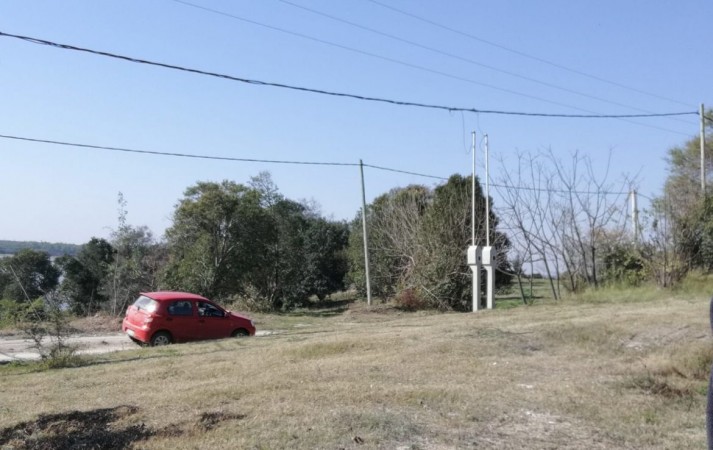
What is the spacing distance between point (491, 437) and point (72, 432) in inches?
148

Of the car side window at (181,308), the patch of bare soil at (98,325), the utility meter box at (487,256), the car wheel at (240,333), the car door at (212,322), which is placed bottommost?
the patch of bare soil at (98,325)

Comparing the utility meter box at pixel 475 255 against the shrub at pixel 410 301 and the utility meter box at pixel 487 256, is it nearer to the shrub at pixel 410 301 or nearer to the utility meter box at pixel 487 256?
the utility meter box at pixel 487 256

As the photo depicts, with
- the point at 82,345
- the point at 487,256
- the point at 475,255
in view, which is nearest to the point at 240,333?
the point at 82,345

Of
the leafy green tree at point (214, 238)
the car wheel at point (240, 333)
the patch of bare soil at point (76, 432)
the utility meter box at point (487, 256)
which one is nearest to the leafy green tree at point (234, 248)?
the leafy green tree at point (214, 238)

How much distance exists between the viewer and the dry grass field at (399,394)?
575 cm

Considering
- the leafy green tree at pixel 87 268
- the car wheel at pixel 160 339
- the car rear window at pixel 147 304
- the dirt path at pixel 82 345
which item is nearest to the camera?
the dirt path at pixel 82 345

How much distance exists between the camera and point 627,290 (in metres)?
22.4

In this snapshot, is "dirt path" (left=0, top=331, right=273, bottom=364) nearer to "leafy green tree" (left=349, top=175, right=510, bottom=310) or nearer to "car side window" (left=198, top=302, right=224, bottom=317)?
"car side window" (left=198, top=302, right=224, bottom=317)

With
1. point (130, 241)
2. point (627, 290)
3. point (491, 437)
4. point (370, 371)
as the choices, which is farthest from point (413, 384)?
point (130, 241)

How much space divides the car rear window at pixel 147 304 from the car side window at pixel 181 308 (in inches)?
16.0

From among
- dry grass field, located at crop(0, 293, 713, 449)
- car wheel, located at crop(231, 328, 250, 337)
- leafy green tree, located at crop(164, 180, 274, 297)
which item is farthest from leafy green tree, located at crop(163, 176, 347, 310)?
dry grass field, located at crop(0, 293, 713, 449)

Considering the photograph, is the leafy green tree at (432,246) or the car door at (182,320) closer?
the car door at (182,320)

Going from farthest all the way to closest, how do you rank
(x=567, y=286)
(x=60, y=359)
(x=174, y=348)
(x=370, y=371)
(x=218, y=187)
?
(x=218, y=187), (x=567, y=286), (x=174, y=348), (x=60, y=359), (x=370, y=371)

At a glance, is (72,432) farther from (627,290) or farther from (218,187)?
(218,187)
